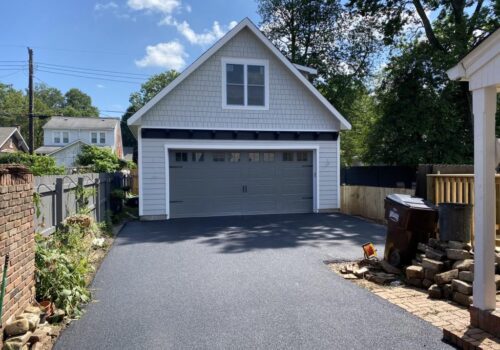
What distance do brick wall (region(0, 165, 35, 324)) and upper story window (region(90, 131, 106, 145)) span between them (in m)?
42.1

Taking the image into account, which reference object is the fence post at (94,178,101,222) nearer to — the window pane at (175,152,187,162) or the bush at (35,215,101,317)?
the window pane at (175,152,187,162)

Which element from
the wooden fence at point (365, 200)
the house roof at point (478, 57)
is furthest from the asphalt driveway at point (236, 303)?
the wooden fence at point (365, 200)

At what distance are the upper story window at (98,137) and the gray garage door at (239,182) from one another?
34.4 metres

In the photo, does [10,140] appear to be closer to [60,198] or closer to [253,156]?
[253,156]

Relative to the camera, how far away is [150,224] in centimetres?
1175

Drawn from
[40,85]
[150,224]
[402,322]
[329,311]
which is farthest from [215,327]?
[40,85]

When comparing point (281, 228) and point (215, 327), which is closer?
point (215, 327)

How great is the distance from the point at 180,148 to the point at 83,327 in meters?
8.89

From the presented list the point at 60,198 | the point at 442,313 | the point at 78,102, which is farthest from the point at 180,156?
the point at 78,102

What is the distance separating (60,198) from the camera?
22.2ft

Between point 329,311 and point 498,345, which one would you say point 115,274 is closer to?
point 329,311

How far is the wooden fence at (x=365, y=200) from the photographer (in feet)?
40.1

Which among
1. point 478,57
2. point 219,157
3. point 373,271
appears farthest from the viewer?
point 219,157

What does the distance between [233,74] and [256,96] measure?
3.46ft
